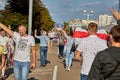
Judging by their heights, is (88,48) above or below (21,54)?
above

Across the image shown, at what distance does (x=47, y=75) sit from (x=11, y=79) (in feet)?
7.81

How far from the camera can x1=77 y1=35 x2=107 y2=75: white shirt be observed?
8.12m

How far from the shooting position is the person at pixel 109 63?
16.5 feet

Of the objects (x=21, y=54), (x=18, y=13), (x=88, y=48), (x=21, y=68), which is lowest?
(x=21, y=68)

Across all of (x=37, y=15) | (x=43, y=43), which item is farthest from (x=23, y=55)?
(x=37, y=15)

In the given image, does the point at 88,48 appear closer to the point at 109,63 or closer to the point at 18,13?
the point at 109,63

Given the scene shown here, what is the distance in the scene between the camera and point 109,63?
5043mm

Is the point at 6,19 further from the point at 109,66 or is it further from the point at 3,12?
the point at 109,66

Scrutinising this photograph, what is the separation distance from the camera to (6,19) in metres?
50.8

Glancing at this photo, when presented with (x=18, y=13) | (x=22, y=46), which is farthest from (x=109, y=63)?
(x=18, y=13)

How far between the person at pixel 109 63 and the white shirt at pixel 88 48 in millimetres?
2962

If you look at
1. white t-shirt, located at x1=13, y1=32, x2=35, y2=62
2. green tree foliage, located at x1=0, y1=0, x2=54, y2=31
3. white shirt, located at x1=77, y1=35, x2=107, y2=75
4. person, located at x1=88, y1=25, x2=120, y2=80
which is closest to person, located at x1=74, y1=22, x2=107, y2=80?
white shirt, located at x1=77, y1=35, x2=107, y2=75

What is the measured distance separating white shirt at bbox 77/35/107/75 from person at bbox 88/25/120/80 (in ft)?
9.72

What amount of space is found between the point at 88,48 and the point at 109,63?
125 inches
